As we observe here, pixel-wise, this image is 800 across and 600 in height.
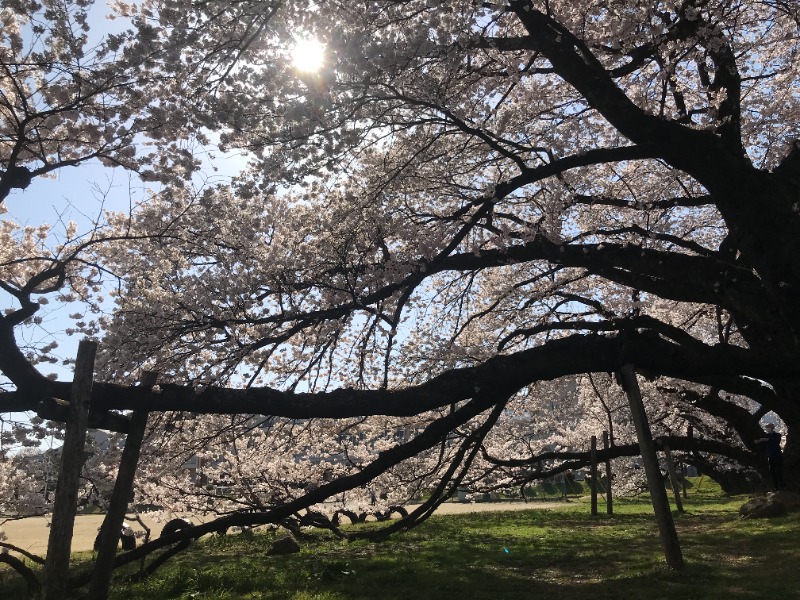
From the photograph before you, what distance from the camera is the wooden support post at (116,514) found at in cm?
600

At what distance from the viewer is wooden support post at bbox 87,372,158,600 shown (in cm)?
600

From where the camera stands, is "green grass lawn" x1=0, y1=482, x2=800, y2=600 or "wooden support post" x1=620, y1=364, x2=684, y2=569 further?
"wooden support post" x1=620, y1=364, x2=684, y2=569

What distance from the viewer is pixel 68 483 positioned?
5414 mm

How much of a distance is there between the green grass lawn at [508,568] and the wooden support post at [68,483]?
2017mm

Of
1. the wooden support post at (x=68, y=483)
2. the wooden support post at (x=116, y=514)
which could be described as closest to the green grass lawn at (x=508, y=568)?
the wooden support post at (x=116, y=514)

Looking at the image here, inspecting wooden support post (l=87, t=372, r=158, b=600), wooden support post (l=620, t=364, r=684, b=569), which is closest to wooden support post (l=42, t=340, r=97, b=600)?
wooden support post (l=87, t=372, r=158, b=600)

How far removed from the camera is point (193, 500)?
1113 cm

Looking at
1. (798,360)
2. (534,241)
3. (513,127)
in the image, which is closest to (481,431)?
(534,241)

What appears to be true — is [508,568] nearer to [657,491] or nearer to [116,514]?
[657,491]

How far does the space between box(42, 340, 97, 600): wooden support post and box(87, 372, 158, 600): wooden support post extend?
0.64 metres

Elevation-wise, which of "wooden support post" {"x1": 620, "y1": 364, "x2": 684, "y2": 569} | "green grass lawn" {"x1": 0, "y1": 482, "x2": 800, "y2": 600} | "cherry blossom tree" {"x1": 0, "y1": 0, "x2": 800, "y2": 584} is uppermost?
"cherry blossom tree" {"x1": 0, "y1": 0, "x2": 800, "y2": 584}

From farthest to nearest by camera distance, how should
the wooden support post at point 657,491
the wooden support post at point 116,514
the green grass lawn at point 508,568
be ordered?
the wooden support post at point 657,491 → the green grass lawn at point 508,568 → the wooden support post at point 116,514

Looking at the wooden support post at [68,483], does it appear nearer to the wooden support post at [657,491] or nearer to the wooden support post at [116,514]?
the wooden support post at [116,514]

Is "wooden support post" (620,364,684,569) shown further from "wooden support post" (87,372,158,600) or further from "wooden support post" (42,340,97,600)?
"wooden support post" (42,340,97,600)
